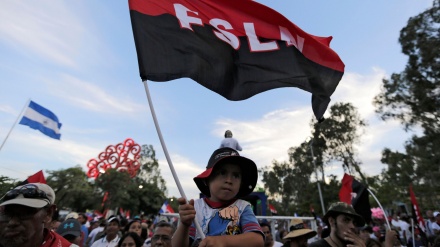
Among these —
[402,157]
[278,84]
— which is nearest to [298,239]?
[278,84]

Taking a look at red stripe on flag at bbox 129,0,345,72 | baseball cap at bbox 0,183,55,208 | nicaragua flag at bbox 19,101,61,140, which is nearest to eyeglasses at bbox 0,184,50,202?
baseball cap at bbox 0,183,55,208

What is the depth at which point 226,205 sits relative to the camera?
1.97 metres

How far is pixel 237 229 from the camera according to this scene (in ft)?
6.14

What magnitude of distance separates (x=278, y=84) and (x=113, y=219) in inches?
160

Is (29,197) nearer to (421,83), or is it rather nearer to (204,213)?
(204,213)

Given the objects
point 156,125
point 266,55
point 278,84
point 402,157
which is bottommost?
point 156,125

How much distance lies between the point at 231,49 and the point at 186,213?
2041 millimetres

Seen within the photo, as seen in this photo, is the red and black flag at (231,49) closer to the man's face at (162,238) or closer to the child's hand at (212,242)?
the child's hand at (212,242)

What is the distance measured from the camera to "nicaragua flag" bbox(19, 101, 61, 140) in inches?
441

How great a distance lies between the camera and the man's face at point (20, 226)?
1758 mm

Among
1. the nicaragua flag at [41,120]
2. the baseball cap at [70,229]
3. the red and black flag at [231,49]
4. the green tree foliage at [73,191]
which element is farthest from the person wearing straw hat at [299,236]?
the green tree foliage at [73,191]

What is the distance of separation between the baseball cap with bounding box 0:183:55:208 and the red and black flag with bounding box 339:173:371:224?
19.3 ft

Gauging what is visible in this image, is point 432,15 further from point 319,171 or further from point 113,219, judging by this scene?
point 319,171

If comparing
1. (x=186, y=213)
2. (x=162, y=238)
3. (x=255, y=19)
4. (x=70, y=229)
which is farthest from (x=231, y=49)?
(x=70, y=229)
